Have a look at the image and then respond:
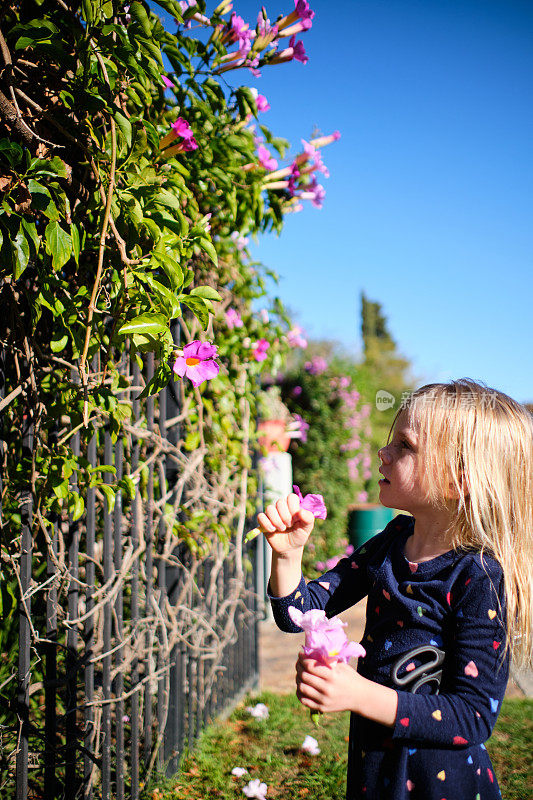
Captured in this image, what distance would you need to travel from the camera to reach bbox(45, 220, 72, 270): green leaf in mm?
1212

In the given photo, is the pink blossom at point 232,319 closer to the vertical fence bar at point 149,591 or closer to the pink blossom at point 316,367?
Answer: the vertical fence bar at point 149,591

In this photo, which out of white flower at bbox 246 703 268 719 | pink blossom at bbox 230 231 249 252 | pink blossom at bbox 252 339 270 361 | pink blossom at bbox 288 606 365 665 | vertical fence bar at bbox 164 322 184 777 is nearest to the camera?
pink blossom at bbox 288 606 365 665

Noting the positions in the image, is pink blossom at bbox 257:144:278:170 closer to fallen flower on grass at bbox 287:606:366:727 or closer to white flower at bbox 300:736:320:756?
fallen flower on grass at bbox 287:606:366:727

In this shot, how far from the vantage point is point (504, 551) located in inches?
46.7

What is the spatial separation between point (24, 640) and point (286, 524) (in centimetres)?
74

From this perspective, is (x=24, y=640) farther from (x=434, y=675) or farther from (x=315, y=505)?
(x=434, y=675)

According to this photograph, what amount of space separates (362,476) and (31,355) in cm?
685

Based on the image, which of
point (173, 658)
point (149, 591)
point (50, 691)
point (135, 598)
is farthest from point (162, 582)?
A: point (50, 691)

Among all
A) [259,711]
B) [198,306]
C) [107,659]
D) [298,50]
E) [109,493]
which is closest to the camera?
[198,306]

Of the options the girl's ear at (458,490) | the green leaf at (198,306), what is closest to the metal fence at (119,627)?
the green leaf at (198,306)

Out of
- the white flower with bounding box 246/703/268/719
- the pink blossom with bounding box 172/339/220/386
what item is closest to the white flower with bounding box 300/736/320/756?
the white flower with bounding box 246/703/268/719

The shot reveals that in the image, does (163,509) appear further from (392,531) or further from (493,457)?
(493,457)

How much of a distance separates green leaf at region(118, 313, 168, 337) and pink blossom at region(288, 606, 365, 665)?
69 cm

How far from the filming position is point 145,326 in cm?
130
